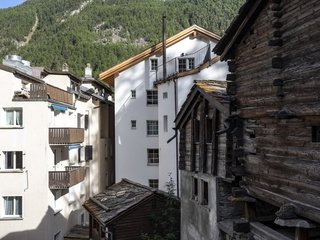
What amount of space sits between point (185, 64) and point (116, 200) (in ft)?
46.3

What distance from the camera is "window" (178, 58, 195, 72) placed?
36000 mm

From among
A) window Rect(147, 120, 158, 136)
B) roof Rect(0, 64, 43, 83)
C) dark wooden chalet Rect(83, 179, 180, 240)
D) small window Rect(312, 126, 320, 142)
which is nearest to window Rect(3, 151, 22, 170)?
roof Rect(0, 64, 43, 83)

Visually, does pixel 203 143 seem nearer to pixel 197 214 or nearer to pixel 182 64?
pixel 197 214

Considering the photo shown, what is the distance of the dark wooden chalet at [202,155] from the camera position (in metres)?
16.9

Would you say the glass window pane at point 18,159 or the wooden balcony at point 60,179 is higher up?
the glass window pane at point 18,159

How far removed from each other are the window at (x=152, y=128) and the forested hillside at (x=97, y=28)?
147 ft

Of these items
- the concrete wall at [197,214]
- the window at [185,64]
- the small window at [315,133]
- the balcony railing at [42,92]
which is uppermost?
the window at [185,64]

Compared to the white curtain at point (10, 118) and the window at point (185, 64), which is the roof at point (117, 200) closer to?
the white curtain at point (10, 118)

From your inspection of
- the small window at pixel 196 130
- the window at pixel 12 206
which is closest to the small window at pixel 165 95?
the window at pixel 12 206

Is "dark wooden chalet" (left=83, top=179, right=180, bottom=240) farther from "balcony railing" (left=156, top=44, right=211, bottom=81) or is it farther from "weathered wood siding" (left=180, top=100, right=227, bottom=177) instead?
"balcony railing" (left=156, top=44, right=211, bottom=81)

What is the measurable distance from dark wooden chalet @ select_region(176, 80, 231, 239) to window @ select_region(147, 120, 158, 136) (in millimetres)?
17375

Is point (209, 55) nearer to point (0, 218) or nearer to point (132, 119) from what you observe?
point (132, 119)

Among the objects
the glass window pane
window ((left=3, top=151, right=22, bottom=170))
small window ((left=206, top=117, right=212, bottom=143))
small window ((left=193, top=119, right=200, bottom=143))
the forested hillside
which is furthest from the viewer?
the forested hillside

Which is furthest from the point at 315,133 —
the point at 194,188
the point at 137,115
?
the point at 137,115
